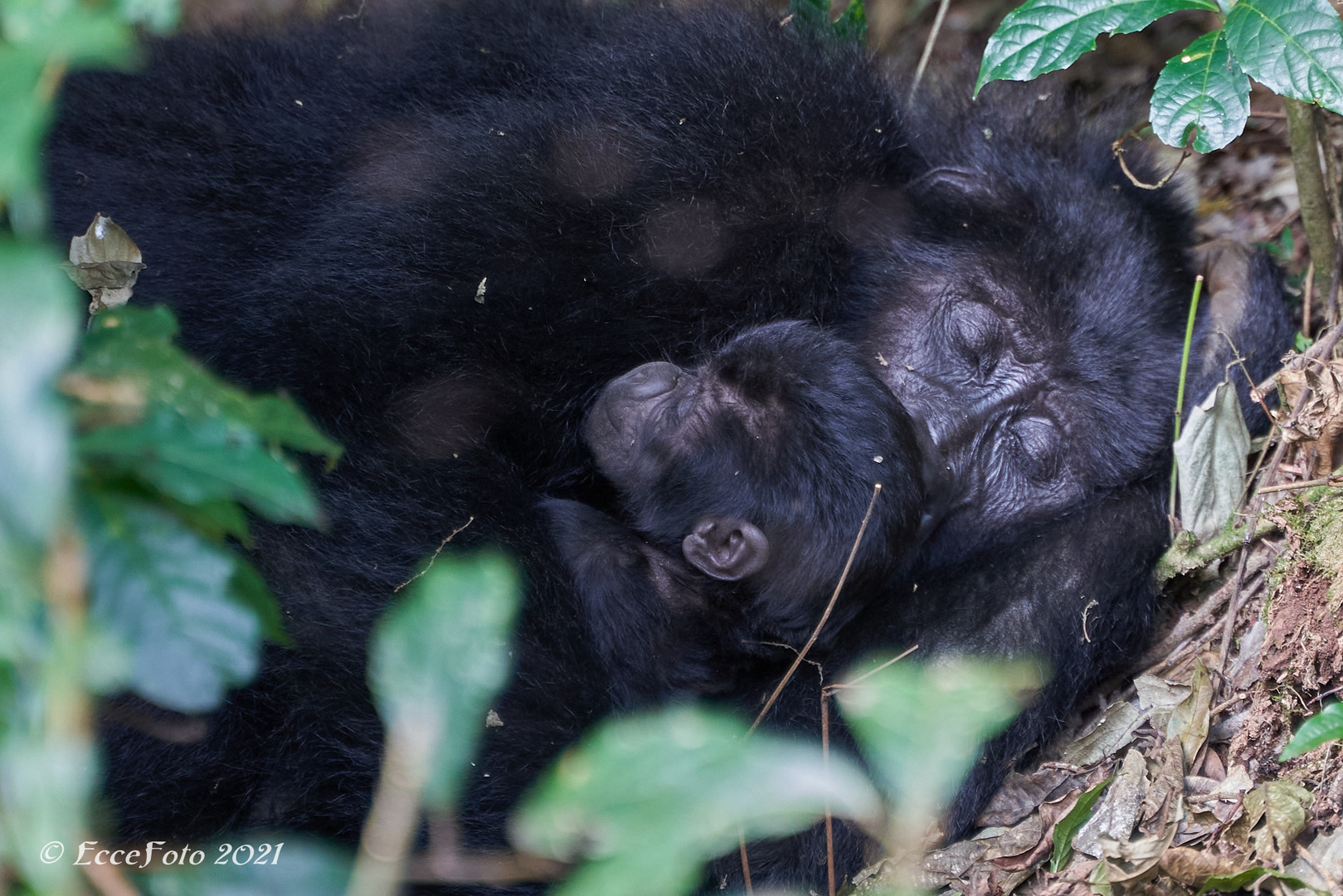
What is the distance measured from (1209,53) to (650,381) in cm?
124

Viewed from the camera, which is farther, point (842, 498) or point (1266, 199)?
point (1266, 199)

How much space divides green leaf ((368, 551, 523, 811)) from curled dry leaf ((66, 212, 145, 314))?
1583mm

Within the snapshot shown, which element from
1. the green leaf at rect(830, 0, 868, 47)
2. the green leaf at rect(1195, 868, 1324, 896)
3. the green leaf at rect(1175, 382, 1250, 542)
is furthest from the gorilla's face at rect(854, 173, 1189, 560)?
the green leaf at rect(1195, 868, 1324, 896)

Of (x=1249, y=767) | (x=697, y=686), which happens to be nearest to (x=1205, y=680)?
(x=1249, y=767)

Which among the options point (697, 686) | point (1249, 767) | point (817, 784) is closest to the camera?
point (817, 784)

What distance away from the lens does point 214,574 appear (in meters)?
0.93

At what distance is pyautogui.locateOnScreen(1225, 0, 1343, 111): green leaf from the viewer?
6.05 ft

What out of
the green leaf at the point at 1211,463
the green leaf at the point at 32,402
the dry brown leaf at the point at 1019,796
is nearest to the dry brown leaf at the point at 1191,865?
the dry brown leaf at the point at 1019,796

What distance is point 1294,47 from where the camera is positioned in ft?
6.16

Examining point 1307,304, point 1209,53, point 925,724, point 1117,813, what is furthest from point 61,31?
point 1307,304

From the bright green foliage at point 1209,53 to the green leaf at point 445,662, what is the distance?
1534 mm

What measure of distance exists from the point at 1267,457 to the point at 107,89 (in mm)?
2696

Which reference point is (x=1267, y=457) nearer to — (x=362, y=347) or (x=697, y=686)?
(x=697, y=686)

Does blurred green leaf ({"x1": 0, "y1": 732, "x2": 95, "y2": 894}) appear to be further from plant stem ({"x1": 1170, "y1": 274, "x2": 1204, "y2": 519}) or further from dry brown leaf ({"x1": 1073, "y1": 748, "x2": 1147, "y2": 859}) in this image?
plant stem ({"x1": 1170, "y1": 274, "x2": 1204, "y2": 519})
